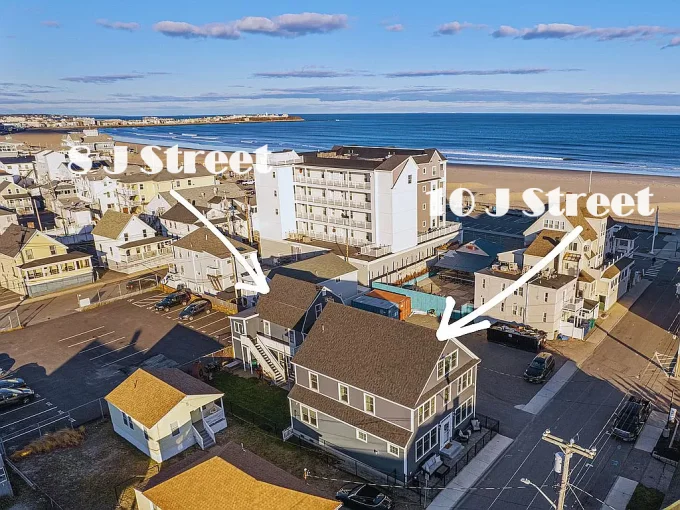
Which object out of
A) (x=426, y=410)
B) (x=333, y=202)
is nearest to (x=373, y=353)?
(x=426, y=410)

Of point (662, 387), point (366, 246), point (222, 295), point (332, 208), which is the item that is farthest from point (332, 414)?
point (332, 208)

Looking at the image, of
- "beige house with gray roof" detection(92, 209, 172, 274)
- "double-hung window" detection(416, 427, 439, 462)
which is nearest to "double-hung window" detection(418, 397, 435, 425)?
"double-hung window" detection(416, 427, 439, 462)

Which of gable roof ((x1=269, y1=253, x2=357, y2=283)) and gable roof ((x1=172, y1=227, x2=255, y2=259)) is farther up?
gable roof ((x1=172, y1=227, x2=255, y2=259))

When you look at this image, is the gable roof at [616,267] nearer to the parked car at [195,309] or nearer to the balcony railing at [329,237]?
the balcony railing at [329,237]

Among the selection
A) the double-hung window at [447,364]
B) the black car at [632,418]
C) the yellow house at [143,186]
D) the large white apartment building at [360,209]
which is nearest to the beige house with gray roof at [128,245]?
the large white apartment building at [360,209]

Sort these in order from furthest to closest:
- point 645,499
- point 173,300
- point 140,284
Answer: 1. point 140,284
2. point 173,300
3. point 645,499

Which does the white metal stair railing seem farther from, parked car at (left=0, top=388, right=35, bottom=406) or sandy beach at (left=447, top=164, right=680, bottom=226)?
sandy beach at (left=447, top=164, right=680, bottom=226)

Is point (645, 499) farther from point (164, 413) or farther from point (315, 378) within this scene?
point (164, 413)
